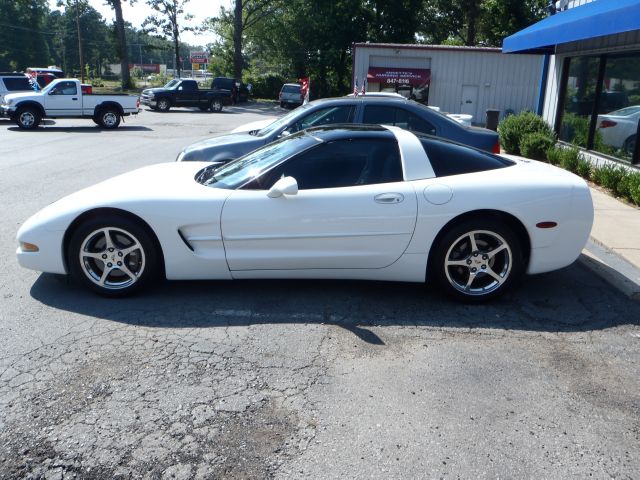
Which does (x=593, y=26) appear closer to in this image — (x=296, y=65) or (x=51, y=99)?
(x=51, y=99)

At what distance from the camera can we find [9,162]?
12.3m

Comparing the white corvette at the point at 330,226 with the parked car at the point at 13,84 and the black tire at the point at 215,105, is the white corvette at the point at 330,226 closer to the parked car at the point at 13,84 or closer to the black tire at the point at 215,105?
the parked car at the point at 13,84


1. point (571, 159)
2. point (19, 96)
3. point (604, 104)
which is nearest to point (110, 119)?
point (19, 96)

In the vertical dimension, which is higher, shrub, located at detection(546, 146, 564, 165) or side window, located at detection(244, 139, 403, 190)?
side window, located at detection(244, 139, 403, 190)

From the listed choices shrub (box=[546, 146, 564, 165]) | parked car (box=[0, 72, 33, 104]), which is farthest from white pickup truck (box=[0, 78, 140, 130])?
shrub (box=[546, 146, 564, 165])

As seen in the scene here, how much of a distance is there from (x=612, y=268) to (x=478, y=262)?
5.97ft

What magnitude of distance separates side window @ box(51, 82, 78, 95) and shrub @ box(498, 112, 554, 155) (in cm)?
1492

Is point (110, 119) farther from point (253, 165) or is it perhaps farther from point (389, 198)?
point (389, 198)

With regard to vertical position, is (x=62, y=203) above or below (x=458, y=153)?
below

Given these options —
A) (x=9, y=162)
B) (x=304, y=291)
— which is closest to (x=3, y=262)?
(x=304, y=291)

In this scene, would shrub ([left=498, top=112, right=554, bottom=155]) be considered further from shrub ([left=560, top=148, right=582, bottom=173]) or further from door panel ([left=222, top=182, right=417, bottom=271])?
door panel ([left=222, top=182, right=417, bottom=271])

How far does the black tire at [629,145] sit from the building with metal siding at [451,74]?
1711cm

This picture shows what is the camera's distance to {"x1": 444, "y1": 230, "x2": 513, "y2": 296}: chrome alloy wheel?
15.5 feet

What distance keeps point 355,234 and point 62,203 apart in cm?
243
